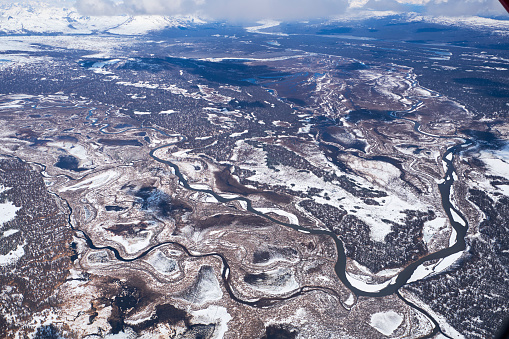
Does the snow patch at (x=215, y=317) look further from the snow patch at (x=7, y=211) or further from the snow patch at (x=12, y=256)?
the snow patch at (x=7, y=211)

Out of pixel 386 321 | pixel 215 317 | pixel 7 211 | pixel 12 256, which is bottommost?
pixel 215 317

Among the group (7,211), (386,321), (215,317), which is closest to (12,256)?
(7,211)

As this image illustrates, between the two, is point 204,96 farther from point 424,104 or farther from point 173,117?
point 424,104

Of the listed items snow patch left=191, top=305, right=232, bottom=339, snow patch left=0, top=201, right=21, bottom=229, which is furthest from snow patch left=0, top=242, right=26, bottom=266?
snow patch left=191, top=305, right=232, bottom=339

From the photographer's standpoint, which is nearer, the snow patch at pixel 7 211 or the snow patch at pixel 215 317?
the snow patch at pixel 215 317

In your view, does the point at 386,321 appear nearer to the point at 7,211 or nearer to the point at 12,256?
the point at 12,256

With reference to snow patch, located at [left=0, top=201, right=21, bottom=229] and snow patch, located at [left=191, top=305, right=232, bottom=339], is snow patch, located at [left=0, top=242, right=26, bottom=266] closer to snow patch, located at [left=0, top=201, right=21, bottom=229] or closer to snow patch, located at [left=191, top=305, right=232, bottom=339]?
snow patch, located at [left=0, top=201, right=21, bottom=229]

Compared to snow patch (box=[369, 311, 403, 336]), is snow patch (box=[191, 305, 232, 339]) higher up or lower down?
lower down

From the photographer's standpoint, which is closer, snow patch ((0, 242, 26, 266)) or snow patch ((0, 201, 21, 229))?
snow patch ((0, 242, 26, 266))

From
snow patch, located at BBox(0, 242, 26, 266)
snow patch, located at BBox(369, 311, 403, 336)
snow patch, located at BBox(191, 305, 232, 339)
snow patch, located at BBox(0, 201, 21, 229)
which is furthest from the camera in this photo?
snow patch, located at BBox(0, 201, 21, 229)

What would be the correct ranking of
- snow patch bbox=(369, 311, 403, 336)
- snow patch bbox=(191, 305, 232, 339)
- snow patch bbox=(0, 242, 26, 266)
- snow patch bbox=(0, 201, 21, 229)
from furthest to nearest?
snow patch bbox=(0, 201, 21, 229) < snow patch bbox=(0, 242, 26, 266) < snow patch bbox=(191, 305, 232, 339) < snow patch bbox=(369, 311, 403, 336)

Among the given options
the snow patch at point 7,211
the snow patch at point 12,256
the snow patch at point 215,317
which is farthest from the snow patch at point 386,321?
the snow patch at point 7,211
